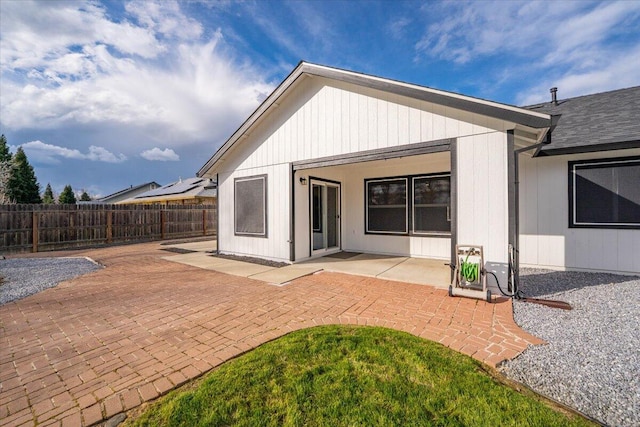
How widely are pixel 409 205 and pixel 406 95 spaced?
3.62m

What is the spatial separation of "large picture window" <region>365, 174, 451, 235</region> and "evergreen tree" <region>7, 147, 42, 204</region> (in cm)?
3298

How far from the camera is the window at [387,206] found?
8.15 m

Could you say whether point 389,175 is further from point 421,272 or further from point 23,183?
point 23,183

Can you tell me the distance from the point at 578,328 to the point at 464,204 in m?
2.30

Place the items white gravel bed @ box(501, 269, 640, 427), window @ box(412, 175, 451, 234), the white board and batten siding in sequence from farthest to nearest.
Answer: window @ box(412, 175, 451, 234) < the white board and batten siding < white gravel bed @ box(501, 269, 640, 427)

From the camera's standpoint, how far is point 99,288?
524 cm

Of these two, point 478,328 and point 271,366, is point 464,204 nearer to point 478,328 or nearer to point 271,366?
point 478,328

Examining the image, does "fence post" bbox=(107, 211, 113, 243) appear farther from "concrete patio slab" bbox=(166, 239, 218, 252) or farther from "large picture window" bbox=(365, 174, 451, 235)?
"large picture window" bbox=(365, 174, 451, 235)

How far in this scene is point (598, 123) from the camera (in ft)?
20.8

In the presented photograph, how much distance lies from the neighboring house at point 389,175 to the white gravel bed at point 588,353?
1.11 meters

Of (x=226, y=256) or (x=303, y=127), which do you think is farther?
(x=226, y=256)

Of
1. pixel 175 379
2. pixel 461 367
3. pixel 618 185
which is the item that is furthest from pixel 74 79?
pixel 618 185

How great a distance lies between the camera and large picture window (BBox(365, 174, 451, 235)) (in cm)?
753

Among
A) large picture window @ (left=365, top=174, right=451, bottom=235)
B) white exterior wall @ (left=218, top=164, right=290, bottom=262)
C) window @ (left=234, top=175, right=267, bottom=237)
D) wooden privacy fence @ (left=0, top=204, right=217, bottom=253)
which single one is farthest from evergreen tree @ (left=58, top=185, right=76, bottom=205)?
large picture window @ (left=365, top=174, right=451, bottom=235)
